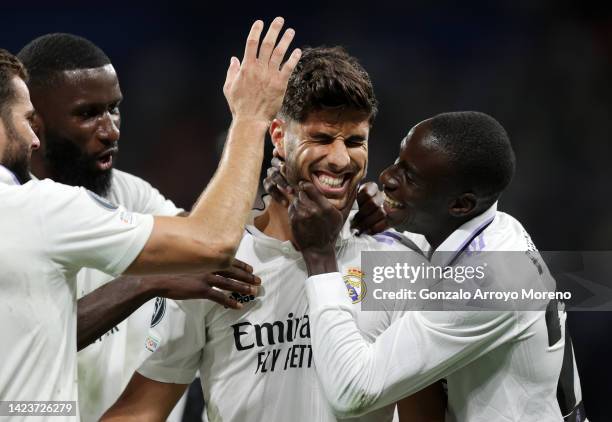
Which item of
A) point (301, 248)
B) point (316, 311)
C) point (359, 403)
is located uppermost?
point (301, 248)

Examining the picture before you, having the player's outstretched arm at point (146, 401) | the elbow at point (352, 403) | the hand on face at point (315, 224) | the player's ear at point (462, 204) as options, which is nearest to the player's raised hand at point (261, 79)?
the hand on face at point (315, 224)

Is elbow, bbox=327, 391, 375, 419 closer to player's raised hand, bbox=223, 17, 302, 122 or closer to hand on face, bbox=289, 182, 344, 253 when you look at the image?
hand on face, bbox=289, 182, 344, 253

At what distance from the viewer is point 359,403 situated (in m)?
2.22

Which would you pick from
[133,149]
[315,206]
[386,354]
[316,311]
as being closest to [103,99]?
[315,206]

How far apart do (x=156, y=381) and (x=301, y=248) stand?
61 centimetres

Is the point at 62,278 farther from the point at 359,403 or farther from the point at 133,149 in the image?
the point at 133,149

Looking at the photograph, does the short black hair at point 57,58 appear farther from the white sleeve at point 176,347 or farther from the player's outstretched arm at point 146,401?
the player's outstretched arm at point 146,401

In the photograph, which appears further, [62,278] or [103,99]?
[103,99]

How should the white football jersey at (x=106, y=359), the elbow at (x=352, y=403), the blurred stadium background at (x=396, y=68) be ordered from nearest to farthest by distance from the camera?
the elbow at (x=352, y=403), the white football jersey at (x=106, y=359), the blurred stadium background at (x=396, y=68)

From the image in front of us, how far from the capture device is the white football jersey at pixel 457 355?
7.31 ft

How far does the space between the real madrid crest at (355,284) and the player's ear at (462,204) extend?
0.35m

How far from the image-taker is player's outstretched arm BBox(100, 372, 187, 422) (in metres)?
2.45

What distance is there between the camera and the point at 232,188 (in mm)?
2045

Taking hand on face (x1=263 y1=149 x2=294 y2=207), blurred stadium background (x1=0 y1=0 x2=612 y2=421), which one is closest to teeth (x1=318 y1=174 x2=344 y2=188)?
hand on face (x1=263 y1=149 x2=294 y2=207)
